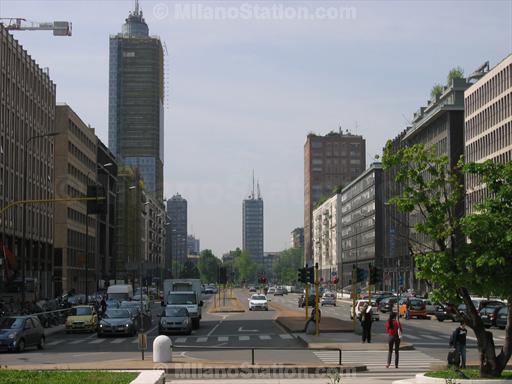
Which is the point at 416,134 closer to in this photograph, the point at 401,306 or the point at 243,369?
the point at 401,306

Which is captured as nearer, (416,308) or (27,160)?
(416,308)

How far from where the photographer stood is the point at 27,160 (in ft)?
293

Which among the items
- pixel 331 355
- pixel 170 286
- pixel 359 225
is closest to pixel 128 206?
pixel 359 225

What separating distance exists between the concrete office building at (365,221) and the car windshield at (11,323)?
120 metres

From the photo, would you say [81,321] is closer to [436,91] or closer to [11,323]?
[11,323]

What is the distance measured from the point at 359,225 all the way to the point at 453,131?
6774 cm

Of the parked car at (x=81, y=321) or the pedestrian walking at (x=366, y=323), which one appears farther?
the parked car at (x=81, y=321)

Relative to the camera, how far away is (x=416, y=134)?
135 meters

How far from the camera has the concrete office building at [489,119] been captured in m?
94.7

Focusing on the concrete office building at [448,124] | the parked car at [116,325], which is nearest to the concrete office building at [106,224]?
the concrete office building at [448,124]

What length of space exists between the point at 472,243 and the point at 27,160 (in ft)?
241

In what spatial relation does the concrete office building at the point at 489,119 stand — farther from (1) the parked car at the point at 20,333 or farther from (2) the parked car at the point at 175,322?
(1) the parked car at the point at 20,333

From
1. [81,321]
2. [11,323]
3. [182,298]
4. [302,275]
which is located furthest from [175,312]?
[11,323]

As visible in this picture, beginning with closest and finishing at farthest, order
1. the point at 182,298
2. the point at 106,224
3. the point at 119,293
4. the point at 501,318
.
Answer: the point at 501,318 → the point at 182,298 → the point at 119,293 → the point at 106,224
